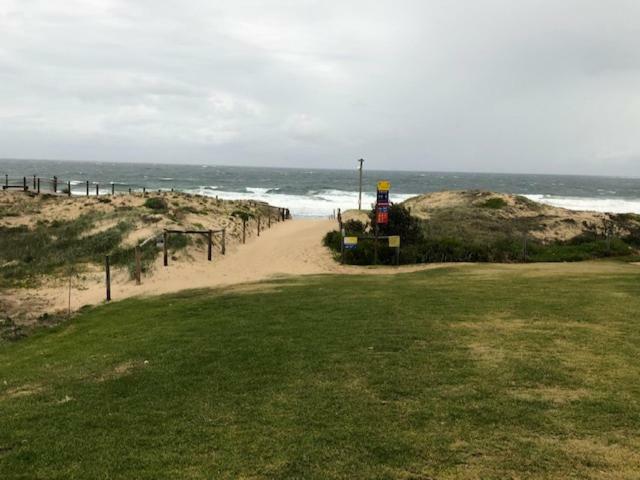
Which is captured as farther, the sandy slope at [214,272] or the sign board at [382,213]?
the sign board at [382,213]

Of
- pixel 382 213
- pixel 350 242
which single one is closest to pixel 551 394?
pixel 350 242

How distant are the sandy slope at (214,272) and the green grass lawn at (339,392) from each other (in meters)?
5.05

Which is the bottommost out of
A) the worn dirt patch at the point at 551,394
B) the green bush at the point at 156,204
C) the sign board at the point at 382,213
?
the worn dirt patch at the point at 551,394

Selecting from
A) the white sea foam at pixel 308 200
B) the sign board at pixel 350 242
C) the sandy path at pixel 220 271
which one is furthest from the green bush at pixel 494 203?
the white sea foam at pixel 308 200

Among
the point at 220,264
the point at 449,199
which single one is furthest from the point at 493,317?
the point at 449,199

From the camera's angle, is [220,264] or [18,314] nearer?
[18,314]

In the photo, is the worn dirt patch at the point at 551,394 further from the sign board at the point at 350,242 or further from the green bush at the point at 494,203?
the green bush at the point at 494,203

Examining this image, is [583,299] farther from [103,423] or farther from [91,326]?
[91,326]

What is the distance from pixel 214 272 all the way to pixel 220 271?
0.31 meters

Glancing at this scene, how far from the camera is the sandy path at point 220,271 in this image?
17.4 meters

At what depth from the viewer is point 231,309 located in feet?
41.9

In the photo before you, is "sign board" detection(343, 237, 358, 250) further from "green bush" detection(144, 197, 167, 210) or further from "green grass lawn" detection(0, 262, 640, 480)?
"green bush" detection(144, 197, 167, 210)

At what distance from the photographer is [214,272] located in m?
21.5

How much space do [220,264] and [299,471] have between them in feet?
62.7
